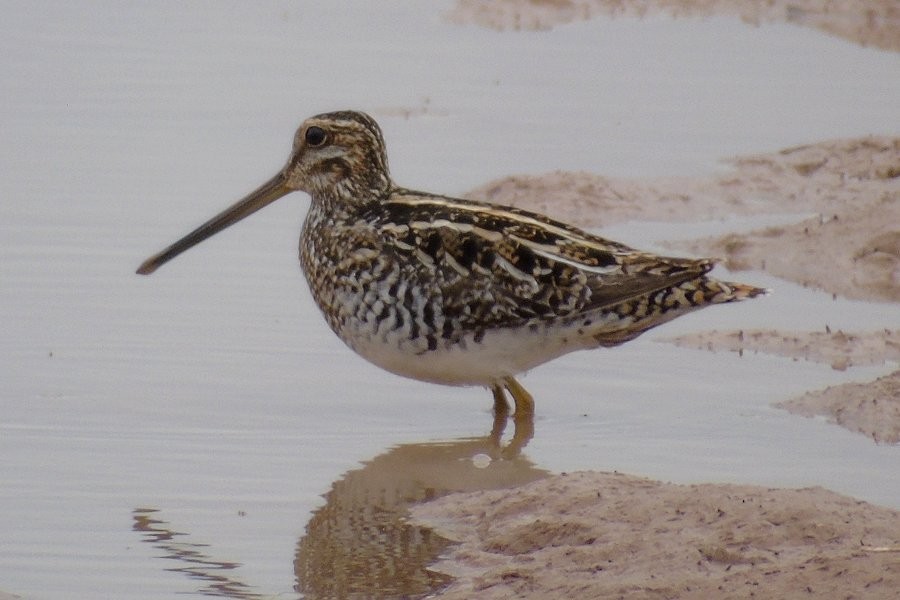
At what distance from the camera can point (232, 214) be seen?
26.4ft

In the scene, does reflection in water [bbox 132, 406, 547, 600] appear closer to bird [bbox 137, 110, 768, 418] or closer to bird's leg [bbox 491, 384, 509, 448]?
bird's leg [bbox 491, 384, 509, 448]

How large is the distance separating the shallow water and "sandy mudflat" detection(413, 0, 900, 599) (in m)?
0.19

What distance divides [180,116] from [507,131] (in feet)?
5.91

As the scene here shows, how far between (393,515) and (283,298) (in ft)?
7.39

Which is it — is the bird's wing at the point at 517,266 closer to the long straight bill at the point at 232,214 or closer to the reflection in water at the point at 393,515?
the reflection in water at the point at 393,515

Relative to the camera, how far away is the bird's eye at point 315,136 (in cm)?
786

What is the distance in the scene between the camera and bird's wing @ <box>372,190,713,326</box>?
23.5 feet

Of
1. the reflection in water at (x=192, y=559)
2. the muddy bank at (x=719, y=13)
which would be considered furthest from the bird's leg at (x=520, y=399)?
the muddy bank at (x=719, y=13)

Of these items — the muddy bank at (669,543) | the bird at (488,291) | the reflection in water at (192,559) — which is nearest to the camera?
the muddy bank at (669,543)

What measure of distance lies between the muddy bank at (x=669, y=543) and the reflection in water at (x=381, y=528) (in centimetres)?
13

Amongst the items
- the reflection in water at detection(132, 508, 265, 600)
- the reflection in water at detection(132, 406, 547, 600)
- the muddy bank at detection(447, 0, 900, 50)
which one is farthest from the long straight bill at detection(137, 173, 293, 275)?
the muddy bank at detection(447, 0, 900, 50)

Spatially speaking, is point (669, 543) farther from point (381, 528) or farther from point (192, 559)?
point (192, 559)

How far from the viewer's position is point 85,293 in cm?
831

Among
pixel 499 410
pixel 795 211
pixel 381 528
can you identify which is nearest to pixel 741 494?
pixel 381 528
